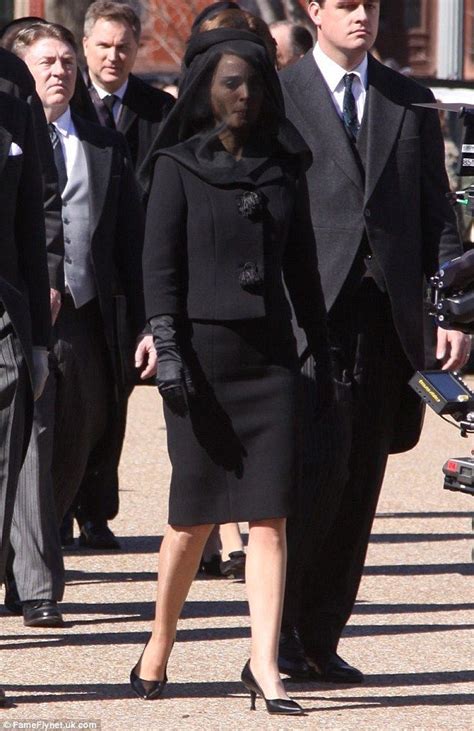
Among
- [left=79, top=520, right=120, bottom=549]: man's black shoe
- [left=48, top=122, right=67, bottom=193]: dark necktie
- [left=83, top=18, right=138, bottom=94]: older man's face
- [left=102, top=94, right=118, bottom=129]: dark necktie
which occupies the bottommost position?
[left=79, top=520, right=120, bottom=549]: man's black shoe

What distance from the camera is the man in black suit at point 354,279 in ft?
17.0

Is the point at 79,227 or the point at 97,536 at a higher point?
the point at 79,227

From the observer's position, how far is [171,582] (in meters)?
4.93

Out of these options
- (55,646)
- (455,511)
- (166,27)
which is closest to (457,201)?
(55,646)

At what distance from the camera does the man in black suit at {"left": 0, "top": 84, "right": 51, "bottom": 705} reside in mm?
4766

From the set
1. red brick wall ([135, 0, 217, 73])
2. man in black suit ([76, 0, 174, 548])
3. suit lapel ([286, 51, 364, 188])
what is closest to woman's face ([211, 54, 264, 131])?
suit lapel ([286, 51, 364, 188])

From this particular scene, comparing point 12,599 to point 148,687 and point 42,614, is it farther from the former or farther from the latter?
point 148,687

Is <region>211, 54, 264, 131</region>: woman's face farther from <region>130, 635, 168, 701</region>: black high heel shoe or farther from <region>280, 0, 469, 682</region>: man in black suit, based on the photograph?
<region>130, 635, 168, 701</region>: black high heel shoe

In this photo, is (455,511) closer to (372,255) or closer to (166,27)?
(372,255)

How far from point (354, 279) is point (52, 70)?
174 centimetres

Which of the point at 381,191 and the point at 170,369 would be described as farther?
the point at 381,191

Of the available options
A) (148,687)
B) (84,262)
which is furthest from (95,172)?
(148,687)

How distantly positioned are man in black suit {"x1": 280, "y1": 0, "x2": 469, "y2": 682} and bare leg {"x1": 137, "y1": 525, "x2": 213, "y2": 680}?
1.19 feet

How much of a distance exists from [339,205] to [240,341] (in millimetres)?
594
